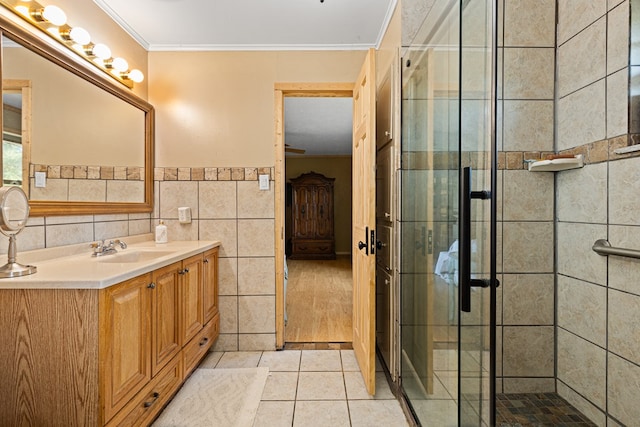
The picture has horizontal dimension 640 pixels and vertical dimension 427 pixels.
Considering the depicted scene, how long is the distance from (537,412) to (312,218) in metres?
5.78

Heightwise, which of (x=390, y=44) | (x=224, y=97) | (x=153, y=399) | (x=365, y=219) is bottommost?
(x=153, y=399)

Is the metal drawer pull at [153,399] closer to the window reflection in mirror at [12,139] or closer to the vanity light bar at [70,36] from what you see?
the window reflection in mirror at [12,139]

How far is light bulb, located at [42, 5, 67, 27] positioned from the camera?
1.63m

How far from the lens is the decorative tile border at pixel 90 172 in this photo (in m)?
1.70

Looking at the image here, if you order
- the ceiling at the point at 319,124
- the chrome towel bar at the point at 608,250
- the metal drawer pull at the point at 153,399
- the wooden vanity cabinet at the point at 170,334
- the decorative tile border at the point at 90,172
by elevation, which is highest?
the ceiling at the point at 319,124

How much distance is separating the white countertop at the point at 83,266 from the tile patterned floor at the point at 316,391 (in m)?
0.98

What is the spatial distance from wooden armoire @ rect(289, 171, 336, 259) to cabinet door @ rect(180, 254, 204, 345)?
16.6 feet

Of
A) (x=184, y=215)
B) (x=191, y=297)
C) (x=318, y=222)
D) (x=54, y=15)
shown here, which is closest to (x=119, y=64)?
(x=54, y=15)

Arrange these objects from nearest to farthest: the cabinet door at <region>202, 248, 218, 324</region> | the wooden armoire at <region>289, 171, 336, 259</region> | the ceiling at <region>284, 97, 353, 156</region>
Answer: the cabinet door at <region>202, 248, 218, 324</region>
the ceiling at <region>284, 97, 353, 156</region>
the wooden armoire at <region>289, 171, 336, 259</region>

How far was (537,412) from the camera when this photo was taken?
1.77 m

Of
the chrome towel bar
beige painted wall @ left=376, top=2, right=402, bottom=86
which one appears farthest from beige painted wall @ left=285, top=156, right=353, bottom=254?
the chrome towel bar

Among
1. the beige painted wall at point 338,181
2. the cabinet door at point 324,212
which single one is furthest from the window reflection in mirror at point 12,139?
the beige painted wall at point 338,181

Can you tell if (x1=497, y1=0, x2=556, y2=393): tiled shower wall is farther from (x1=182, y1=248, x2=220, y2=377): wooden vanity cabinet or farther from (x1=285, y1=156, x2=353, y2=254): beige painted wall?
(x1=285, y1=156, x2=353, y2=254): beige painted wall

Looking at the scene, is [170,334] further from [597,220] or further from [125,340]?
[597,220]
